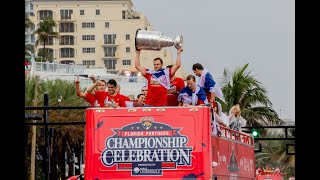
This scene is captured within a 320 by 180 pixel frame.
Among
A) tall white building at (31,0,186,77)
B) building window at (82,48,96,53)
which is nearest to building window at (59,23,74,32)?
tall white building at (31,0,186,77)

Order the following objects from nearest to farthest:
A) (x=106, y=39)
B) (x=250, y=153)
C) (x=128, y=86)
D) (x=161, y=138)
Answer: (x=161, y=138)
(x=250, y=153)
(x=128, y=86)
(x=106, y=39)

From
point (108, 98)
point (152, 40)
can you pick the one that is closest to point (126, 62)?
point (108, 98)

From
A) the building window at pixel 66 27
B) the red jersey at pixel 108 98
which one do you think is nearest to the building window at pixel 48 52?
the building window at pixel 66 27

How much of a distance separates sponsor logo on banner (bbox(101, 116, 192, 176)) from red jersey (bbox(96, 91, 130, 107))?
3.70 feet

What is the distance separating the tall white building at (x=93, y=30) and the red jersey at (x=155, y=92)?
143392 mm

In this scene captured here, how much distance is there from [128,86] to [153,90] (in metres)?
65.8

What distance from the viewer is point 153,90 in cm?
1797

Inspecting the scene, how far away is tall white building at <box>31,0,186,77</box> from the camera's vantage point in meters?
165

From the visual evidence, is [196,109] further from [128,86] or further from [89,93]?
[128,86]

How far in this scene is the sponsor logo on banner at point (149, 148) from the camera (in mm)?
16984

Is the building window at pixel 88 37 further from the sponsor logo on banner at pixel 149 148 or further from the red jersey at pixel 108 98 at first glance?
the sponsor logo on banner at pixel 149 148

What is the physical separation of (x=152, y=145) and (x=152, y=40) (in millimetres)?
1609
